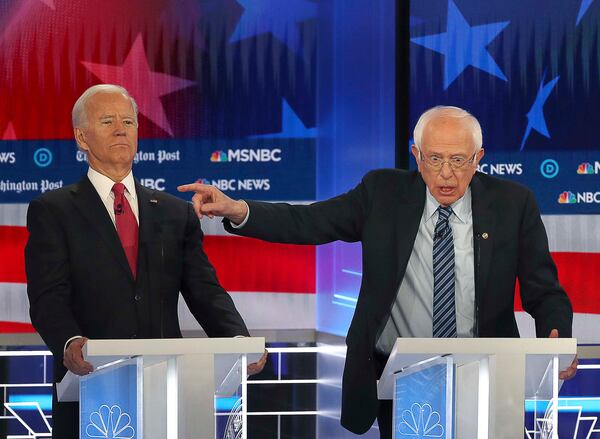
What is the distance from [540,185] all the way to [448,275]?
207cm

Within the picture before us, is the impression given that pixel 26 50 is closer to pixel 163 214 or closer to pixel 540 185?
pixel 163 214

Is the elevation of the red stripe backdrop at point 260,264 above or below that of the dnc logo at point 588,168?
below

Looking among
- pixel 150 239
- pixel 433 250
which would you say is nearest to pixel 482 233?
pixel 433 250

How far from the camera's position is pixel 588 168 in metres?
5.29

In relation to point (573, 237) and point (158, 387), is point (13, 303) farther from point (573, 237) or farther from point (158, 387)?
point (158, 387)

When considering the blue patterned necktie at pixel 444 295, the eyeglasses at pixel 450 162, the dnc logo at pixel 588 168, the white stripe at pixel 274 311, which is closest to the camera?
the blue patterned necktie at pixel 444 295

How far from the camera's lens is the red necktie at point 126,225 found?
352 centimetres

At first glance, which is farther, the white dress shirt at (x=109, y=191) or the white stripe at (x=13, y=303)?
the white stripe at (x=13, y=303)

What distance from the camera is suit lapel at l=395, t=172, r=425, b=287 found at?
3.41 metres

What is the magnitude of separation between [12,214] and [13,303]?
41cm

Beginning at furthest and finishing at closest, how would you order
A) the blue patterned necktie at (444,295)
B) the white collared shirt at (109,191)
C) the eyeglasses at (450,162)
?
the white collared shirt at (109,191)
the eyeglasses at (450,162)
the blue patterned necktie at (444,295)

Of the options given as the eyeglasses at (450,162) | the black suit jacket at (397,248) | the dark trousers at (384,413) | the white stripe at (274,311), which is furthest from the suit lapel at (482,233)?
the white stripe at (274,311)

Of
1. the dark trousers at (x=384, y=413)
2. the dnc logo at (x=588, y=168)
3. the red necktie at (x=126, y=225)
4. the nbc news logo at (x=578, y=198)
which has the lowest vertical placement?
the dark trousers at (x=384, y=413)

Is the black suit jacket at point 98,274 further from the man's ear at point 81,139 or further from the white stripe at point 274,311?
the white stripe at point 274,311
